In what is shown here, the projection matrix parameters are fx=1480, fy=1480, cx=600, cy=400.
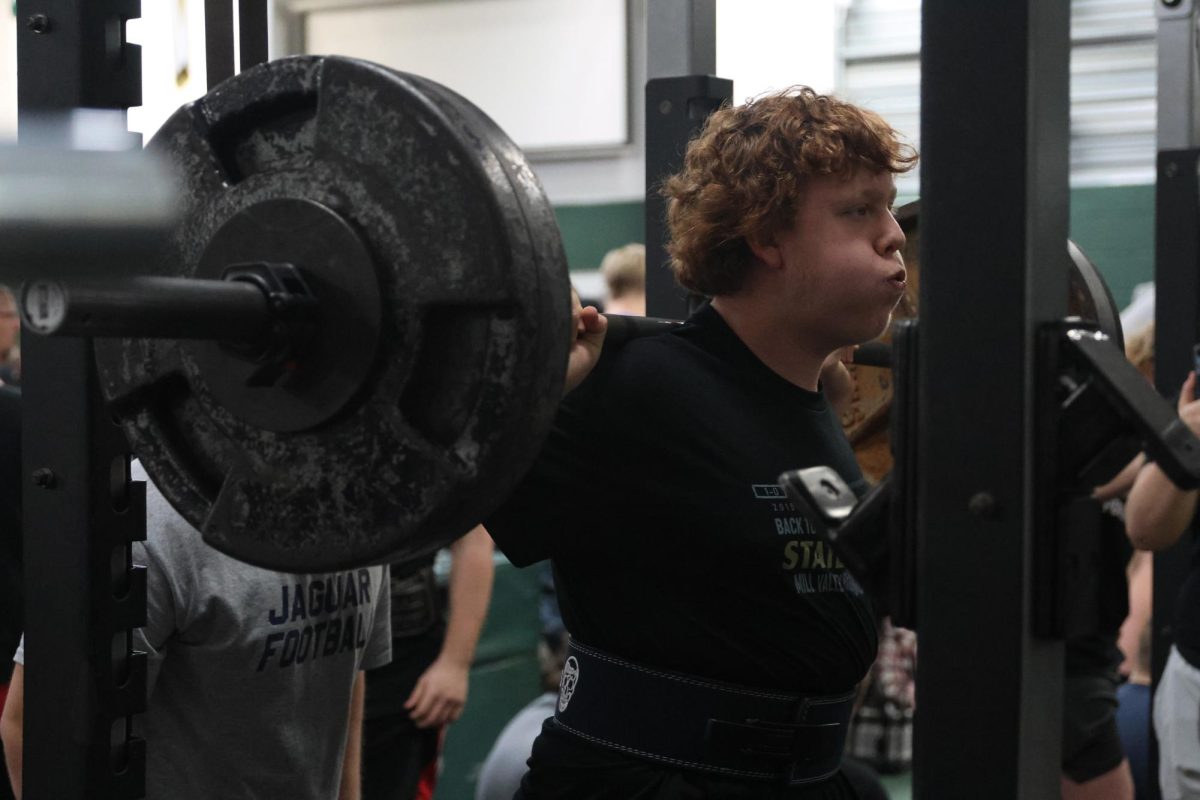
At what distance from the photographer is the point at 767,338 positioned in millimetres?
1560

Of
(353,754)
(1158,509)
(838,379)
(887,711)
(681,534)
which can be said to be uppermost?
(838,379)

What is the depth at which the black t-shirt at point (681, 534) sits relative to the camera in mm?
1423

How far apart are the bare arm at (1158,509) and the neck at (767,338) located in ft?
2.89

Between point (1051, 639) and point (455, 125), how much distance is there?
54cm

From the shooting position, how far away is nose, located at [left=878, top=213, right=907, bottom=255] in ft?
4.99

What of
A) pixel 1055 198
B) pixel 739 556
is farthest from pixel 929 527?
pixel 739 556

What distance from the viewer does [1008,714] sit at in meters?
1.01

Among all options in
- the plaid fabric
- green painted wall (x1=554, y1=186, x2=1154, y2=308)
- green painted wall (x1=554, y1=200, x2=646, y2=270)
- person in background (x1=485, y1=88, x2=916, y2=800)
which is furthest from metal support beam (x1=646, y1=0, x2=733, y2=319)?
green painted wall (x1=554, y1=200, x2=646, y2=270)

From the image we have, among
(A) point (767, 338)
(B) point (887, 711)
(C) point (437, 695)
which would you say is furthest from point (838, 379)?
(B) point (887, 711)

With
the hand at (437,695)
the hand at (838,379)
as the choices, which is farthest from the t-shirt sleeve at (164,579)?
the hand at (437,695)

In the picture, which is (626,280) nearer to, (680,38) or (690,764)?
(680,38)

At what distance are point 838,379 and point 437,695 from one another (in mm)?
1273

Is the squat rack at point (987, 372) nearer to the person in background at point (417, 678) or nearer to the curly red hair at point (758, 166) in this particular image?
the curly red hair at point (758, 166)

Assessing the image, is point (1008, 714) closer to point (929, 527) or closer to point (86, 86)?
point (929, 527)
